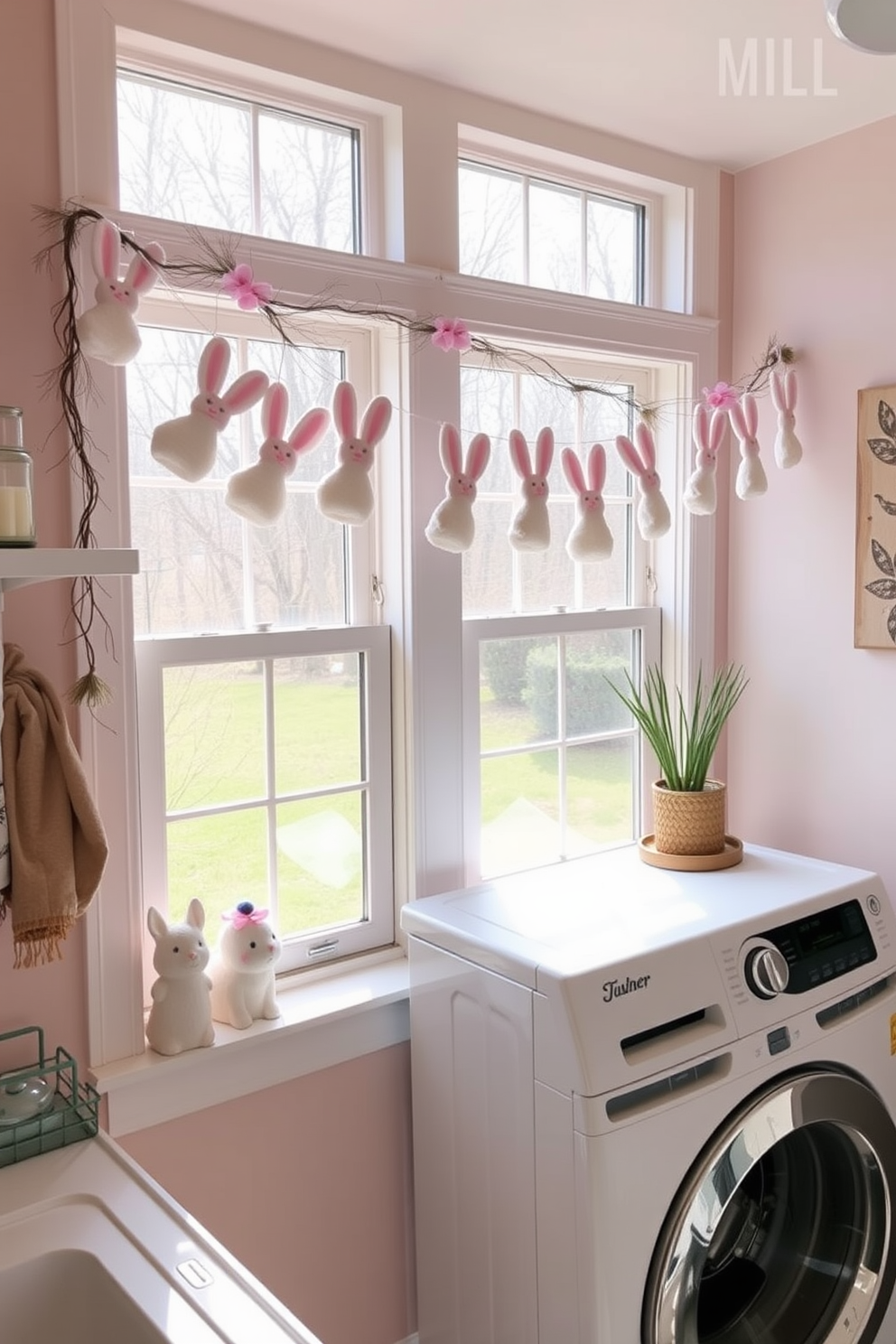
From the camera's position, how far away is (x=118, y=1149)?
141 cm

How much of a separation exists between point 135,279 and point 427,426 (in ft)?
2.11

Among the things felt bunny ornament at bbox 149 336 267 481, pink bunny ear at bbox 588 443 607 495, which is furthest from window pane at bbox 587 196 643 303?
felt bunny ornament at bbox 149 336 267 481

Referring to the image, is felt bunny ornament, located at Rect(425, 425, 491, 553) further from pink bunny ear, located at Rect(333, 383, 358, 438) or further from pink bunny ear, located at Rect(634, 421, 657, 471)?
pink bunny ear, located at Rect(634, 421, 657, 471)

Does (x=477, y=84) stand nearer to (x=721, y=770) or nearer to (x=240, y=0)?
(x=240, y=0)

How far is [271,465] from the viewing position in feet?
5.12

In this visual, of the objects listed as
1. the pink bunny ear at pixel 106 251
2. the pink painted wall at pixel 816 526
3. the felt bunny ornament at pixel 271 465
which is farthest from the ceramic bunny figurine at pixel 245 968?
the pink painted wall at pixel 816 526

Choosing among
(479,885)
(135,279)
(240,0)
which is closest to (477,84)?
(240,0)

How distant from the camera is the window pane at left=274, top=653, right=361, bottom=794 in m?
1.94

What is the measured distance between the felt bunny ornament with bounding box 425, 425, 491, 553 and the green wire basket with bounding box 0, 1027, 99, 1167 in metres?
0.97

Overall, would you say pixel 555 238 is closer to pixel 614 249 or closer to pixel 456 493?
pixel 614 249

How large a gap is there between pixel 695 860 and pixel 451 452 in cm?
93

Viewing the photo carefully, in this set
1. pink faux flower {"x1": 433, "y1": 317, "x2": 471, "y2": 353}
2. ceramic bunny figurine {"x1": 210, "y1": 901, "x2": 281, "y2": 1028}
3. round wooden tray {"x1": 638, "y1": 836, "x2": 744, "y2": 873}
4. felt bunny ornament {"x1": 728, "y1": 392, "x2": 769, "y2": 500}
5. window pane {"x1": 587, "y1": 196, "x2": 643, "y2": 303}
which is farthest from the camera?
window pane {"x1": 587, "y1": 196, "x2": 643, "y2": 303}

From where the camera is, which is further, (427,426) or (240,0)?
(427,426)

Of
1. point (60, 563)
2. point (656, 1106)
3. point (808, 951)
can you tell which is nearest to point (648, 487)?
point (808, 951)
